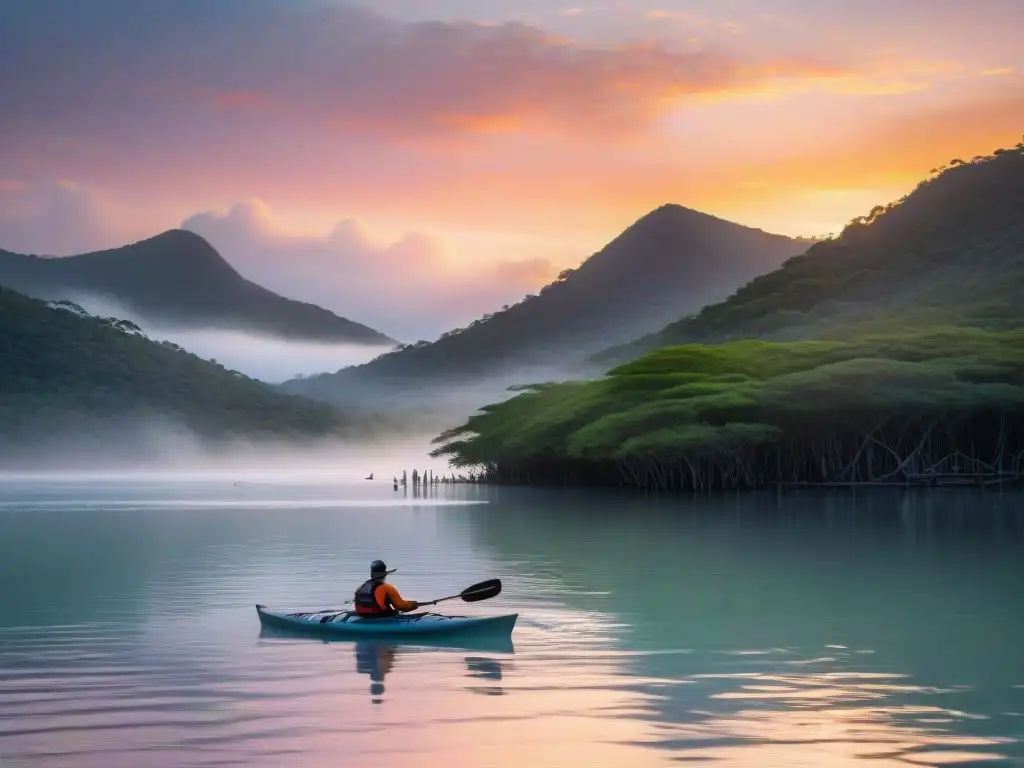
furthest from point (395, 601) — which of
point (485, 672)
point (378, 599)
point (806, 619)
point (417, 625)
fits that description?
point (806, 619)

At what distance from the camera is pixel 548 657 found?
25359 mm

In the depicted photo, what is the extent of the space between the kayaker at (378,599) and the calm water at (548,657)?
2.69 ft

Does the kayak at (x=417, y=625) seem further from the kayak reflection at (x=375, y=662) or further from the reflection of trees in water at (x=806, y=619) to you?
the reflection of trees in water at (x=806, y=619)

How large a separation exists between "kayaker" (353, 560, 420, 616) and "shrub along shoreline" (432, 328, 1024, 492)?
6861cm

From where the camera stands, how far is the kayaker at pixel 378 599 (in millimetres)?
27469

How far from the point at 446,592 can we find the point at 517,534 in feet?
69.1

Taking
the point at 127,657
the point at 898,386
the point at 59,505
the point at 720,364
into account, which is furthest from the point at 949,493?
the point at 127,657

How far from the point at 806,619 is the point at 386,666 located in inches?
377

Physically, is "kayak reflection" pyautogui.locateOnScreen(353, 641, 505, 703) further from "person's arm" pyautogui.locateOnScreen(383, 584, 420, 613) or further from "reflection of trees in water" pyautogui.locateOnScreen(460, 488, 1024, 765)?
"reflection of trees in water" pyautogui.locateOnScreen(460, 488, 1024, 765)

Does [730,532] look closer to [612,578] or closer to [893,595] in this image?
[612,578]

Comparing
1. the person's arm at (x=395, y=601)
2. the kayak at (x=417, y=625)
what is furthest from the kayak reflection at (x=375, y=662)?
the person's arm at (x=395, y=601)

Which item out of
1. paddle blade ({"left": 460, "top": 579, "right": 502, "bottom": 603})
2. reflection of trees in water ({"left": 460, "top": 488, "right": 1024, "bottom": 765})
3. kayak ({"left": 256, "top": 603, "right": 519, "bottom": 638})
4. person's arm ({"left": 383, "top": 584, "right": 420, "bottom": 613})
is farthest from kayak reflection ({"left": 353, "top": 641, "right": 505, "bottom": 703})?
paddle blade ({"left": 460, "top": 579, "right": 502, "bottom": 603})

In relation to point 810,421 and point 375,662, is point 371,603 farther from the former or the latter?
point 810,421

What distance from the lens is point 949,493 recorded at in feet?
296
